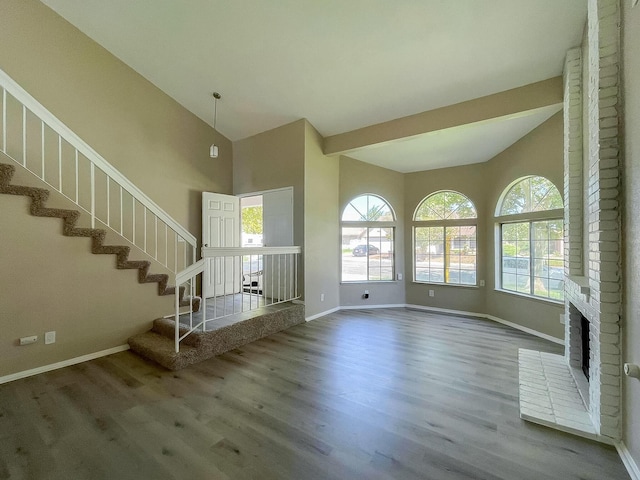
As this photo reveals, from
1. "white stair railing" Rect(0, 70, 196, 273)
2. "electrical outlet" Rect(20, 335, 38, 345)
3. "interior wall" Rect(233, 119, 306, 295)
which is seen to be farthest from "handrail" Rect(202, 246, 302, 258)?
"electrical outlet" Rect(20, 335, 38, 345)

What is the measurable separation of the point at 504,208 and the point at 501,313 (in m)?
1.85

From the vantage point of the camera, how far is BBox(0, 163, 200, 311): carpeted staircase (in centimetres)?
249

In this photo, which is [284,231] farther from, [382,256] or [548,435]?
[548,435]

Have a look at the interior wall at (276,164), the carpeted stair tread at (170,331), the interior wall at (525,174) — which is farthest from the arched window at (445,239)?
the carpeted stair tread at (170,331)

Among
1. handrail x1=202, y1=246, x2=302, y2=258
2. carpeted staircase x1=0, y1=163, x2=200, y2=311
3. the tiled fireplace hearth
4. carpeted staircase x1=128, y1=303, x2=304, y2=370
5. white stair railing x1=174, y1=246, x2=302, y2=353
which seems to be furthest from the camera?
white stair railing x1=174, y1=246, x2=302, y2=353

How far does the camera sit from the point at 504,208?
4.73m

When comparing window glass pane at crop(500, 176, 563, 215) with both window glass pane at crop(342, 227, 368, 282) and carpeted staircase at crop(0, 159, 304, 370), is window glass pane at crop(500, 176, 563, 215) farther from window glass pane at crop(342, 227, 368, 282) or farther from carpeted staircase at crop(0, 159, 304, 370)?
carpeted staircase at crop(0, 159, 304, 370)

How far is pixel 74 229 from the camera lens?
2.83 metres

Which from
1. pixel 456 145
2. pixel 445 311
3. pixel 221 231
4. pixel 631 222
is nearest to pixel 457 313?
pixel 445 311

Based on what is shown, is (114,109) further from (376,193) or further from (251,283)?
(376,193)

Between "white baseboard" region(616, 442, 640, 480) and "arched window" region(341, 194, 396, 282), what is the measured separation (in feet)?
13.3

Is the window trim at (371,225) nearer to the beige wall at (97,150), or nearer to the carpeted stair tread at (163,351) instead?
the beige wall at (97,150)

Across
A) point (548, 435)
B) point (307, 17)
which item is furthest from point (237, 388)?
point (307, 17)

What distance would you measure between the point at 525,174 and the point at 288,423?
4.78 m
